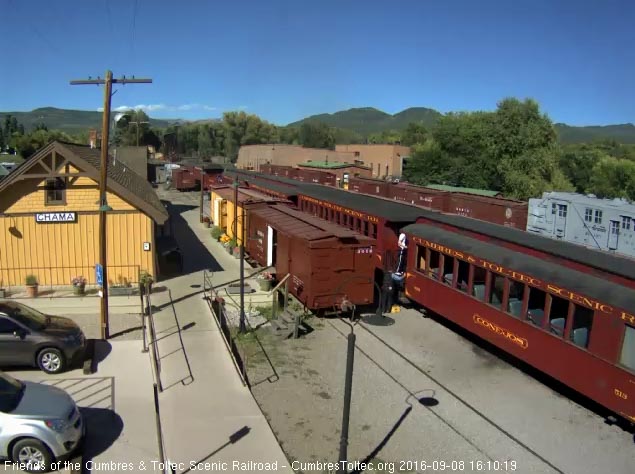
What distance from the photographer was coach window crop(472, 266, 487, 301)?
15320mm

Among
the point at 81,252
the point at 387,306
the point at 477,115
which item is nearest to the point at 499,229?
the point at 387,306

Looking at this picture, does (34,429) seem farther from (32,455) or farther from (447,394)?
(447,394)

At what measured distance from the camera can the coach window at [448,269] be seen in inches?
658

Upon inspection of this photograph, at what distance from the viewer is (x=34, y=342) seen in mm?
12148

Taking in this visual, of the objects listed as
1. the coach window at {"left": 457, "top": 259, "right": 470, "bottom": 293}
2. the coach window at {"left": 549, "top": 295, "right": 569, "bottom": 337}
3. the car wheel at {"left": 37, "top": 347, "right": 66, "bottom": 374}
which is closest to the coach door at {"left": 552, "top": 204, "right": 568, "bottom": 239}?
the coach window at {"left": 457, "top": 259, "right": 470, "bottom": 293}

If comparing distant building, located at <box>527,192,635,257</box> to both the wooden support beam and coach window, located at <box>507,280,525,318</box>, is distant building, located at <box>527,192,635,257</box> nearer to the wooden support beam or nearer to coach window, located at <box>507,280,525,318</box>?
coach window, located at <box>507,280,525,318</box>

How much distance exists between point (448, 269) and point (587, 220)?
16.0 metres

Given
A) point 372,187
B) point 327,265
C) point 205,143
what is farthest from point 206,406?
point 205,143

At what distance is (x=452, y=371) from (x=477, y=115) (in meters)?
71.7

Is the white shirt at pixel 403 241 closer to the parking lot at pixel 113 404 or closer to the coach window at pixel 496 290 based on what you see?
the coach window at pixel 496 290

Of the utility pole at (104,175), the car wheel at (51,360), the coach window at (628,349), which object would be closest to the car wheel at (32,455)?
the car wheel at (51,360)

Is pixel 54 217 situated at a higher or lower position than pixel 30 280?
higher

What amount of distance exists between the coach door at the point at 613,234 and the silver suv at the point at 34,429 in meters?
26.9

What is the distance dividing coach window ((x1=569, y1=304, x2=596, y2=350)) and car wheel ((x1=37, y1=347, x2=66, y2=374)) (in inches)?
471
